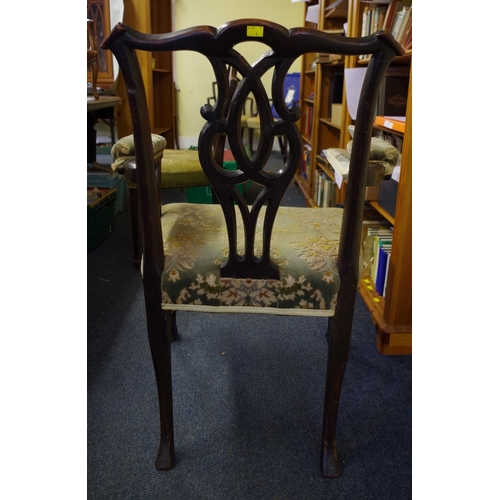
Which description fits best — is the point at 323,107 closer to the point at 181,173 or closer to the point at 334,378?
the point at 181,173

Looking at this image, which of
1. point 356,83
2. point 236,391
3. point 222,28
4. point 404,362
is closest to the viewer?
point 222,28

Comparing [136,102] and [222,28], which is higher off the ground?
[222,28]

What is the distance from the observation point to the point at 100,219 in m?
2.33

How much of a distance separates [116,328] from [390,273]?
0.94 m

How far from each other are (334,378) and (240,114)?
0.59 meters

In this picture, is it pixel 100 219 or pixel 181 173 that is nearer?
pixel 181 173

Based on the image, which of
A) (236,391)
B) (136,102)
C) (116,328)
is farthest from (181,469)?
(136,102)

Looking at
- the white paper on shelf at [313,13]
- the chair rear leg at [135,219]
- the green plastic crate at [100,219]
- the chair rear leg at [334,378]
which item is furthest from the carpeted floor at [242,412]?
the white paper on shelf at [313,13]

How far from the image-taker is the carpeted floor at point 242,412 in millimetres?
1001

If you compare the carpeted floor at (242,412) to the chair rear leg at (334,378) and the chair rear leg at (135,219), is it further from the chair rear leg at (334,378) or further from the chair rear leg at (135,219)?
the chair rear leg at (135,219)

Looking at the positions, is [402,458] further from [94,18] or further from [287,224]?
[94,18]

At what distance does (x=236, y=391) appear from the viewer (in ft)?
4.24

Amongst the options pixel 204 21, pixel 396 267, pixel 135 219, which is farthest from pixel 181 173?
pixel 204 21

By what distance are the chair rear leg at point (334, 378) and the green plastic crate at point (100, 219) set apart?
5.10 ft
